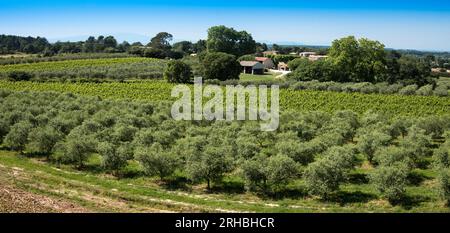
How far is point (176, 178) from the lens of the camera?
32500 mm

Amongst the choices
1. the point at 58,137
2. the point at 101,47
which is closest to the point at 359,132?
the point at 58,137

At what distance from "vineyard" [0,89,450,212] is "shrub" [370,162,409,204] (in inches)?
2.6

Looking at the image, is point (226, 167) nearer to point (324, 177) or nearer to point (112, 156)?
point (324, 177)

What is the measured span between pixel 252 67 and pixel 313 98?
2018 inches

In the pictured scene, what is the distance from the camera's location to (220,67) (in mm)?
92125

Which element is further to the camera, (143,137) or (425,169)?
Result: (143,137)

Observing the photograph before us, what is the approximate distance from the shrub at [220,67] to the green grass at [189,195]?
60.1 meters

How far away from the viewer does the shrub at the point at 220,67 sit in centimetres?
9219

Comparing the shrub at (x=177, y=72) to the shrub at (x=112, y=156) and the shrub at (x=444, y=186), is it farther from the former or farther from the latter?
the shrub at (x=444, y=186)

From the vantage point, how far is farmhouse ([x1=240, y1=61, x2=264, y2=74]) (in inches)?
4656

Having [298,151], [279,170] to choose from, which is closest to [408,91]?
[298,151]

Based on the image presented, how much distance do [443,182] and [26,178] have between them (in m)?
28.3
